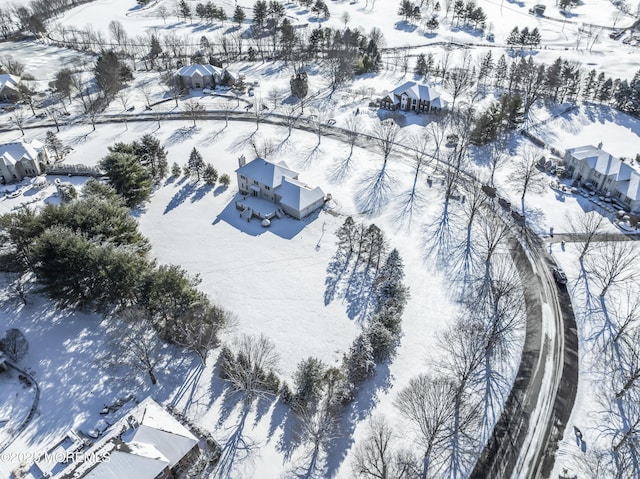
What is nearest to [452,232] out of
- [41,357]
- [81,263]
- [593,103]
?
[81,263]

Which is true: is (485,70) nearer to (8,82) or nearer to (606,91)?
(606,91)

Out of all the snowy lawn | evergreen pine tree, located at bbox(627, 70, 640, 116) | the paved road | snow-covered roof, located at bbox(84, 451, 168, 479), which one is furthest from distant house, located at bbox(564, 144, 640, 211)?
the snowy lawn

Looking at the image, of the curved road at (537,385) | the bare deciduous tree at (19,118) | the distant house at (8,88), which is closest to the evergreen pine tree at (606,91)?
the curved road at (537,385)

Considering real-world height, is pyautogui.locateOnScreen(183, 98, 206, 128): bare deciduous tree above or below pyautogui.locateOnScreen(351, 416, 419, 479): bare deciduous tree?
above

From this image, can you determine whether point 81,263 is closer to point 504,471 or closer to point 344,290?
point 344,290

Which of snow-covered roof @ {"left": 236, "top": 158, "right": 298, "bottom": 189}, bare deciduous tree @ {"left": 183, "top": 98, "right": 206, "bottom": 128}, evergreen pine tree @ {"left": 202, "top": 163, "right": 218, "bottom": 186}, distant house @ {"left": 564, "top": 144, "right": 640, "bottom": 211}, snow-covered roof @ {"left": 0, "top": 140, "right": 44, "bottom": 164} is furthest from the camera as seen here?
bare deciduous tree @ {"left": 183, "top": 98, "right": 206, "bottom": 128}

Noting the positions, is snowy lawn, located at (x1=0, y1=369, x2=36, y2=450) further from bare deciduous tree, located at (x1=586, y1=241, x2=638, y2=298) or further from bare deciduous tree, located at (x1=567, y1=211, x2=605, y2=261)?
bare deciduous tree, located at (x1=567, y1=211, x2=605, y2=261)
